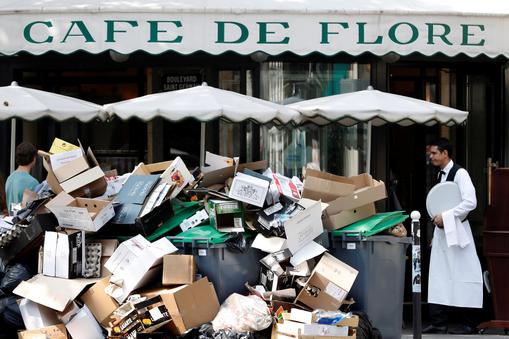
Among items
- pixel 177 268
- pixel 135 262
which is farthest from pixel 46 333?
pixel 177 268

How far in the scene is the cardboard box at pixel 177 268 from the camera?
29.5 feet

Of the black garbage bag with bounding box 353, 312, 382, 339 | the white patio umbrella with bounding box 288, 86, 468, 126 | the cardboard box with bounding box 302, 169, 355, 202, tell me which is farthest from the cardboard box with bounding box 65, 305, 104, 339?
the white patio umbrella with bounding box 288, 86, 468, 126

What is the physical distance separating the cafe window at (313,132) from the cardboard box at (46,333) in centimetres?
429

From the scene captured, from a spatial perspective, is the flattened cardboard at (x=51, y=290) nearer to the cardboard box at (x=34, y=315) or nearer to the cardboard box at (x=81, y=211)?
the cardboard box at (x=34, y=315)

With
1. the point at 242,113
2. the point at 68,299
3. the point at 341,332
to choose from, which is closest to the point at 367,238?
the point at 341,332

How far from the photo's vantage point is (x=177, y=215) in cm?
981

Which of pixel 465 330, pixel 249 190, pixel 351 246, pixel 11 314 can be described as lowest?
pixel 465 330

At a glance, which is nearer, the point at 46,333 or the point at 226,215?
the point at 46,333

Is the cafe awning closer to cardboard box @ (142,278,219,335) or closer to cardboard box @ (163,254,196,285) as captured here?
cardboard box @ (163,254,196,285)

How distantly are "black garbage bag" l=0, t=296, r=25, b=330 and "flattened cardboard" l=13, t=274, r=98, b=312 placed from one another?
0.64ft

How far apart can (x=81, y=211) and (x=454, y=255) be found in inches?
154

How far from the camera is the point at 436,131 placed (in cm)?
1323

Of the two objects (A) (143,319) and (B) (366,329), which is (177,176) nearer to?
(A) (143,319)

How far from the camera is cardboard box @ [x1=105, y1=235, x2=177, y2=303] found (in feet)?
29.6
